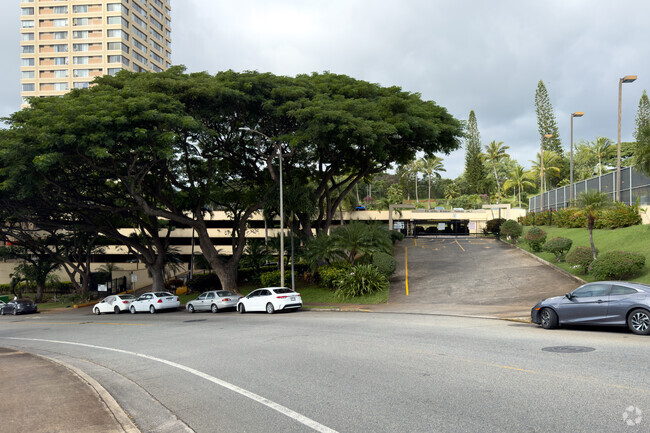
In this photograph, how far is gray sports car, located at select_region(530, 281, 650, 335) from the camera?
12883 millimetres

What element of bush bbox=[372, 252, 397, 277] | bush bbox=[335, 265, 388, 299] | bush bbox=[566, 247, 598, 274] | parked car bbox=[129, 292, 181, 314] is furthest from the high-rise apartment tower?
bush bbox=[566, 247, 598, 274]

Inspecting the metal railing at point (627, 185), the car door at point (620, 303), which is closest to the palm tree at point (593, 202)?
the metal railing at point (627, 185)

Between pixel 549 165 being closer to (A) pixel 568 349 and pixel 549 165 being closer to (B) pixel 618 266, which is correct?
(B) pixel 618 266

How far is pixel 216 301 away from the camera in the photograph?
2927 centimetres

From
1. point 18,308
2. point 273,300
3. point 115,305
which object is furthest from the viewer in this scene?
point 18,308

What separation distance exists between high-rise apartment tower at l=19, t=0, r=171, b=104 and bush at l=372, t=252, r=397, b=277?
72.7m

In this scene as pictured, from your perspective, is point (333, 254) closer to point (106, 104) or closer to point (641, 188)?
point (106, 104)

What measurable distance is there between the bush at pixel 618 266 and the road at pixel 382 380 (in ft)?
26.8

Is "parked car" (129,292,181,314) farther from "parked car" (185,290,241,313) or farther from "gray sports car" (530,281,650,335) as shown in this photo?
"gray sports car" (530,281,650,335)

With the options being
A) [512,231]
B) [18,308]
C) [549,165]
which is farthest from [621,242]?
[549,165]

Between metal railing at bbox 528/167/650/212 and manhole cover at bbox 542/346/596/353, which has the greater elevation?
metal railing at bbox 528/167/650/212

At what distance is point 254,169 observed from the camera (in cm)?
3819

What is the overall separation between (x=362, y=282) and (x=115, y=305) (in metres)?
17.5

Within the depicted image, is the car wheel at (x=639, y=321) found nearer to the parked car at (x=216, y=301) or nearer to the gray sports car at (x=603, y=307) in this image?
the gray sports car at (x=603, y=307)
